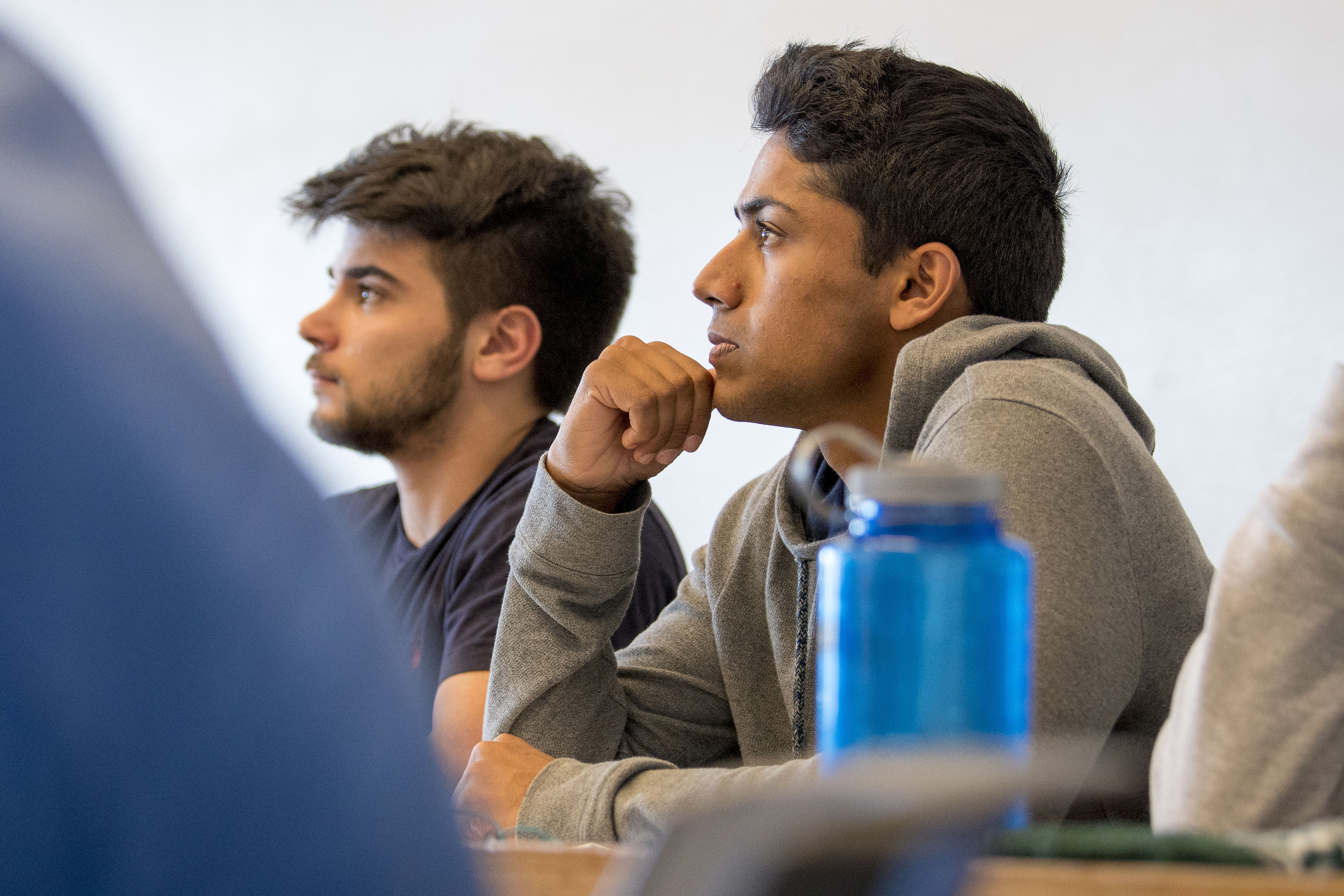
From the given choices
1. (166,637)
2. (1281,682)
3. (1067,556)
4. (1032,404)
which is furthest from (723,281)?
(166,637)

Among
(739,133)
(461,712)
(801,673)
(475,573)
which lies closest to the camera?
(801,673)

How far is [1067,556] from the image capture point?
0.86 meters

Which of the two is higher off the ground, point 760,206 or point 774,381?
point 760,206

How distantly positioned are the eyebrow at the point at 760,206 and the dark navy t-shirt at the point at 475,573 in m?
0.48

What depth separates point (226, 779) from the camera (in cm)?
29

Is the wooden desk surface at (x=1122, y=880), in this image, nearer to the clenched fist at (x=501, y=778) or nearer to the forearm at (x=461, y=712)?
the clenched fist at (x=501, y=778)

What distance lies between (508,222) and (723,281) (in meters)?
0.90

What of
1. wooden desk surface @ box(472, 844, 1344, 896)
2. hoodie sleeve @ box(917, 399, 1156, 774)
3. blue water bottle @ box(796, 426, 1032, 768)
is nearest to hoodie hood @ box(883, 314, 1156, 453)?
hoodie sleeve @ box(917, 399, 1156, 774)

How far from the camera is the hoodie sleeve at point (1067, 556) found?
0.83m

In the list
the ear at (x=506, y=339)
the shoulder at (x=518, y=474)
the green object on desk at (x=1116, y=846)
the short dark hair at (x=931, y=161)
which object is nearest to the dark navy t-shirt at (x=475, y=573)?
the shoulder at (x=518, y=474)

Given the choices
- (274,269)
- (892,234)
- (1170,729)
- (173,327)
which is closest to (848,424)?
(892,234)

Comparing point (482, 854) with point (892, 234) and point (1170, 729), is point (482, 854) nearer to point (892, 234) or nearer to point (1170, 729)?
point (1170, 729)

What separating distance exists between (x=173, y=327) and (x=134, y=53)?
10.9 ft

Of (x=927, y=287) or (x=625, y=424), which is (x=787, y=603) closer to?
(x=625, y=424)
